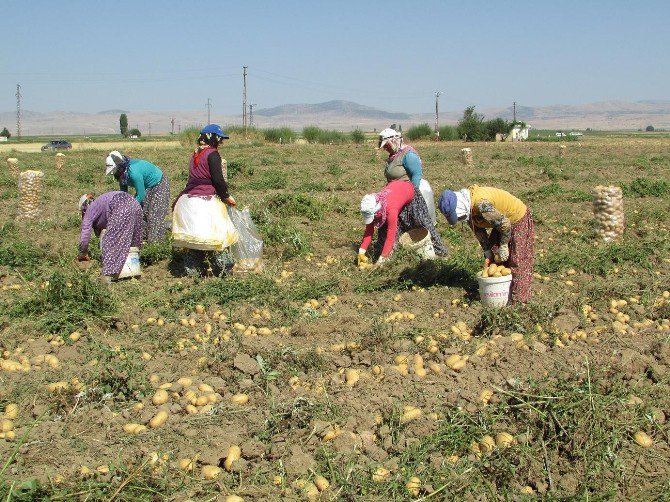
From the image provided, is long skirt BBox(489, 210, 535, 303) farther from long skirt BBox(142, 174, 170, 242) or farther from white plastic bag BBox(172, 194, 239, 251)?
long skirt BBox(142, 174, 170, 242)

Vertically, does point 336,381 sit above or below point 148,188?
below

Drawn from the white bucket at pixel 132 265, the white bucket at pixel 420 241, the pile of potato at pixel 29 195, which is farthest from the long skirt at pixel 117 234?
the pile of potato at pixel 29 195

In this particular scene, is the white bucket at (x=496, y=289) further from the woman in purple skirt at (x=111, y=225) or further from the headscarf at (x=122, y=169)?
the headscarf at (x=122, y=169)

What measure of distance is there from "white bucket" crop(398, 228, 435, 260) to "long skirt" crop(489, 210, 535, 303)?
147 cm

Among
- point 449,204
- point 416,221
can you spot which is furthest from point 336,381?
point 416,221

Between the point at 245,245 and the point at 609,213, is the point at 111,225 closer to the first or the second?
the point at 245,245

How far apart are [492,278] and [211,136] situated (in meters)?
2.89

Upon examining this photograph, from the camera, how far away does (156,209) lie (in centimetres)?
777

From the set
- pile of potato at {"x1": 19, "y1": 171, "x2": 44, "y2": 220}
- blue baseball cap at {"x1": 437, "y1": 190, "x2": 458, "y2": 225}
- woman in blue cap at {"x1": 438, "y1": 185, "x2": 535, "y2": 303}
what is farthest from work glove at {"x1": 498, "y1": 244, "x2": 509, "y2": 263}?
pile of potato at {"x1": 19, "y1": 171, "x2": 44, "y2": 220}

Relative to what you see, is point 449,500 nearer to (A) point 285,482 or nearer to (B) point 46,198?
(A) point 285,482

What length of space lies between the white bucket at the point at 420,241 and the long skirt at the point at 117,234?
260 cm

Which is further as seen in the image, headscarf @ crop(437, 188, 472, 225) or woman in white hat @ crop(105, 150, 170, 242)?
woman in white hat @ crop(105, 150, 170, 242)

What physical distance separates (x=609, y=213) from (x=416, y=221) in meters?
2.97

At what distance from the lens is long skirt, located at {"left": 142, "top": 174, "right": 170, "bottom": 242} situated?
302 inches
